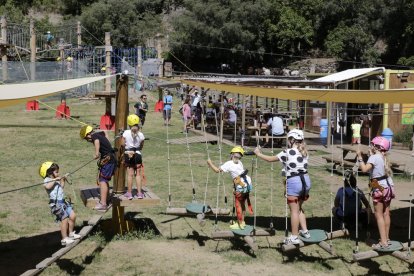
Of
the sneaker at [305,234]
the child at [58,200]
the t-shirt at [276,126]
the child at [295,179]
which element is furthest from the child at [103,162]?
the t-shirt at [276,126]

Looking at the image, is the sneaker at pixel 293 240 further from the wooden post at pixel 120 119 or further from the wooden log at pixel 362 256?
the wooden post at pixel 120 119

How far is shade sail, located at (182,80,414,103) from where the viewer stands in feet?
26.9

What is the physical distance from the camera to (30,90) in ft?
27.0

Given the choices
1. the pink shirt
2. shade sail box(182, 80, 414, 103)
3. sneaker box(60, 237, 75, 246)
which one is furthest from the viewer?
the pink shirt

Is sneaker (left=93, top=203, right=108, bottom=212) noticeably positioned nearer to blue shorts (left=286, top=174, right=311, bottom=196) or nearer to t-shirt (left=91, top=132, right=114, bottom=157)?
t-shirt (left=91, top=132, right=114, bottom=157)

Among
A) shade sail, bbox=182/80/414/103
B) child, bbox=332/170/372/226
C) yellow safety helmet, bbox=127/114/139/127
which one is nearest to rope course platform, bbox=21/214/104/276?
yellow safety helmet, bbox=127/114/139/127

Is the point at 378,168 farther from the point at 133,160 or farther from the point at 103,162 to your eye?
the point at 103,162

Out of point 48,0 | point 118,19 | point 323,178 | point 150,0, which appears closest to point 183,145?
point 323,178

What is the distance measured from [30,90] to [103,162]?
1.49m

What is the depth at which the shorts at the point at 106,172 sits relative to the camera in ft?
28.6

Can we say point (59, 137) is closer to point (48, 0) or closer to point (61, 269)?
point (61, 269)

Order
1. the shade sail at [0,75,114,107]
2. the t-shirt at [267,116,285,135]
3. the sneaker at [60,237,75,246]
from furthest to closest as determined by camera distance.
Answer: the t-shirt at [267,116,285,135] < the sneaker at [60,237,75,246] < the shade sail at [0,75,114,107]

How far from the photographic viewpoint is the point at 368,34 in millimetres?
49312

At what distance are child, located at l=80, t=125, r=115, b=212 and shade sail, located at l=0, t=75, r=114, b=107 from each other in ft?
2.61
